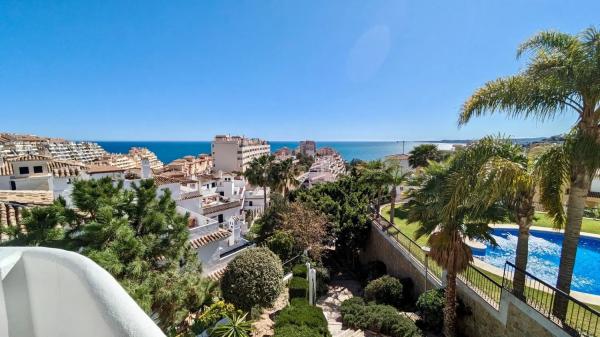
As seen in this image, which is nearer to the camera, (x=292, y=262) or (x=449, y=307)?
(x=449, y=307)

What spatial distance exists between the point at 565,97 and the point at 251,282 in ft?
38.0

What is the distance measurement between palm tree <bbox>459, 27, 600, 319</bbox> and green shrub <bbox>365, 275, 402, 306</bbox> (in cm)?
688

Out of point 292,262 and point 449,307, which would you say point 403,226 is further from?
point 449,307

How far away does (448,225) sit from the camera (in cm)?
872

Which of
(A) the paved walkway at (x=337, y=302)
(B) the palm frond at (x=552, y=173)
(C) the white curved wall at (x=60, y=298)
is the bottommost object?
(A) the paved walkway at (x=337, y=302)

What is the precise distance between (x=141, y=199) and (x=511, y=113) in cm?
1108

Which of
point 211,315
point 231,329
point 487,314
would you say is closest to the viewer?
point 231,329

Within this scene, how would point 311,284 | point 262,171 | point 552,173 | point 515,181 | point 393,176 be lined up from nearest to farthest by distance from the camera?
point 515,181, point 552,173, point 311,284, point 393,176, point 262,171

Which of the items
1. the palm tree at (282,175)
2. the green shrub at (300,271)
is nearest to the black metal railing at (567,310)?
the green shrub at (300,271)

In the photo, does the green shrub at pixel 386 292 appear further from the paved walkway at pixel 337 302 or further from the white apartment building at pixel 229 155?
the white apartment building at pixel 229 155

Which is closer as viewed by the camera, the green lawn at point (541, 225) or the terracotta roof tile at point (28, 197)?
the terracotta roof tile at point (28, 197)

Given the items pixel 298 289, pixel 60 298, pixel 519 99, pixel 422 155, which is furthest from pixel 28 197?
pixel 422 155

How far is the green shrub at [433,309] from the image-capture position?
10.4 meters

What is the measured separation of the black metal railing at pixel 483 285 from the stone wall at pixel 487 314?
0.49 ft
